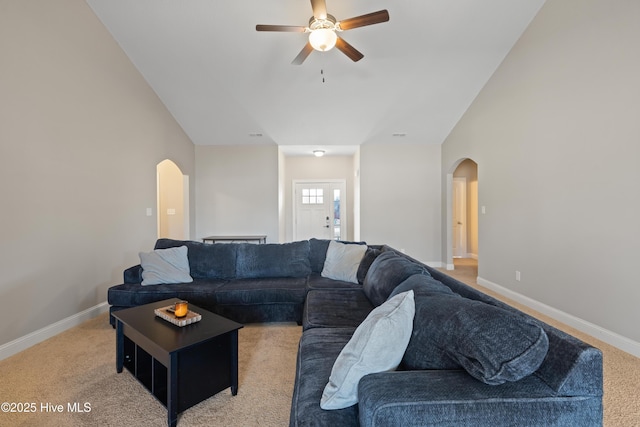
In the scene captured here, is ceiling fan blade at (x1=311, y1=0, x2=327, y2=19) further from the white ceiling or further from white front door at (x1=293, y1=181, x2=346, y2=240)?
white front door at (x1=293, y1=181, x2=346, y2=240)

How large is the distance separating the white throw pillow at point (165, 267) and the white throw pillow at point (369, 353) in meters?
2.56

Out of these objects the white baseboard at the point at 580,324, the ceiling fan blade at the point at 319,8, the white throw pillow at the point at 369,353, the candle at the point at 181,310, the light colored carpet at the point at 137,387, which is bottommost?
the light colored carpet at the point at 137,387

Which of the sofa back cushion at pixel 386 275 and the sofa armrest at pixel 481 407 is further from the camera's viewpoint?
the sofa back cushion at pixel 386 275

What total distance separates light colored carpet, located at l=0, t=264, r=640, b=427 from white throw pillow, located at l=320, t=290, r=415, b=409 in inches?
31.7

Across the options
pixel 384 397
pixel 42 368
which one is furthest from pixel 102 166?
pixel 384 397

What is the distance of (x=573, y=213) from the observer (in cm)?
300

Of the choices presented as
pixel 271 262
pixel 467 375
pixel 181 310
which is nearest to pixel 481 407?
pixel 467 375

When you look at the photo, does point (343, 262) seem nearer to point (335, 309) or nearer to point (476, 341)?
point (335, 309)

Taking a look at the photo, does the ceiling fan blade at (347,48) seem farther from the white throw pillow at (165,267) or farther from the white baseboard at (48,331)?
the white baseboard at (48,331)

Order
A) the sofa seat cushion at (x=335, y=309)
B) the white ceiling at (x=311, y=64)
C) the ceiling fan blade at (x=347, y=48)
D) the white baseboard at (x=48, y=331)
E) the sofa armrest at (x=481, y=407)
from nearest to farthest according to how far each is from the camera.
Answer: the sofa armrest at (x=481, y=407)
the sofa seat cushion at (x=335, y=309)
the white baseboard at (x=48, y=331)
the ceiling fan blade at (x=347, y=48)
the white ceiling at (x=311, y=64)

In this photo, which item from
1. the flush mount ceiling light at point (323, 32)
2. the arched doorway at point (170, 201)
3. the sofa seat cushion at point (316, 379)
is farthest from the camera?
the arched doorway at point (170, 201)

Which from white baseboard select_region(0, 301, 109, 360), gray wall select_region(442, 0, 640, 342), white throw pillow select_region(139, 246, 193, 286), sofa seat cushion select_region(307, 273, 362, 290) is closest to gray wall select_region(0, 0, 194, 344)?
white baseboard select_region(0, 301, 109, 360)

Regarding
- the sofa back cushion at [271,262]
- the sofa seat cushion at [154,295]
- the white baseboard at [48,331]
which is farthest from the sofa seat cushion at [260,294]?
the white baseboard at [48,331]

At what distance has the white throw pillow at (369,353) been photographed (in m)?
1.07
